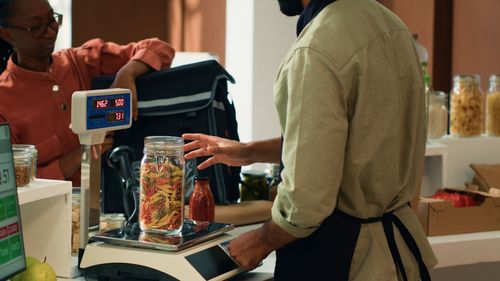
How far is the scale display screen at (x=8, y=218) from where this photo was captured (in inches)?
63.1

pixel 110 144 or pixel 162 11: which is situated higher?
pixel 162 11

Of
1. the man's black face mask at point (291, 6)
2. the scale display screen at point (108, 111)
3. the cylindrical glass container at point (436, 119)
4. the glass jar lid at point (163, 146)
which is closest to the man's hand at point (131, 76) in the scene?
the scale display screen at point (108, 111)

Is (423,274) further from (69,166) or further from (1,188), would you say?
(69,166)

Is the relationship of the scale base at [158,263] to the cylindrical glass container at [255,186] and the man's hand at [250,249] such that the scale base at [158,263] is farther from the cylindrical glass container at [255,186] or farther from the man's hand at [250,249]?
the cylindrical glass container at [255,186]

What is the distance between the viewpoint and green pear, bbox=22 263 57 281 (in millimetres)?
1694

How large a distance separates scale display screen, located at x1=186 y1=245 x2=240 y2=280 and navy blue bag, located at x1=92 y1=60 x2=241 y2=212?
67cm

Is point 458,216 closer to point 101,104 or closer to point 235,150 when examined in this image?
point 235,150

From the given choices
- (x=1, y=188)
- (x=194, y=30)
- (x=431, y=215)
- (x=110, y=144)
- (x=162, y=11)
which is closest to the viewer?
(x=1, y=188)

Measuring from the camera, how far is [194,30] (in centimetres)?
631

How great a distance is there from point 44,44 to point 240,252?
121 centimetres

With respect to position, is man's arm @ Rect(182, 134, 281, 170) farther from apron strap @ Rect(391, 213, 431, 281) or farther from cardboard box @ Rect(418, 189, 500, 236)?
cardboard box @ Rect(418, 189, 500, 236)

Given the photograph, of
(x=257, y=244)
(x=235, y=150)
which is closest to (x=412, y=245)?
(x=257, y=244)

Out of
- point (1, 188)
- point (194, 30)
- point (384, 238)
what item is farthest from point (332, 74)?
point (194, 30)

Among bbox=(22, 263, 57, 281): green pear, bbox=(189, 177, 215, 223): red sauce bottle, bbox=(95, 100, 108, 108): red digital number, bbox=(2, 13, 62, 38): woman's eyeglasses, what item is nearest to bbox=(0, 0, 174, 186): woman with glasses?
bbox=(2, 13, 62, 38): woman's eyeglasses
